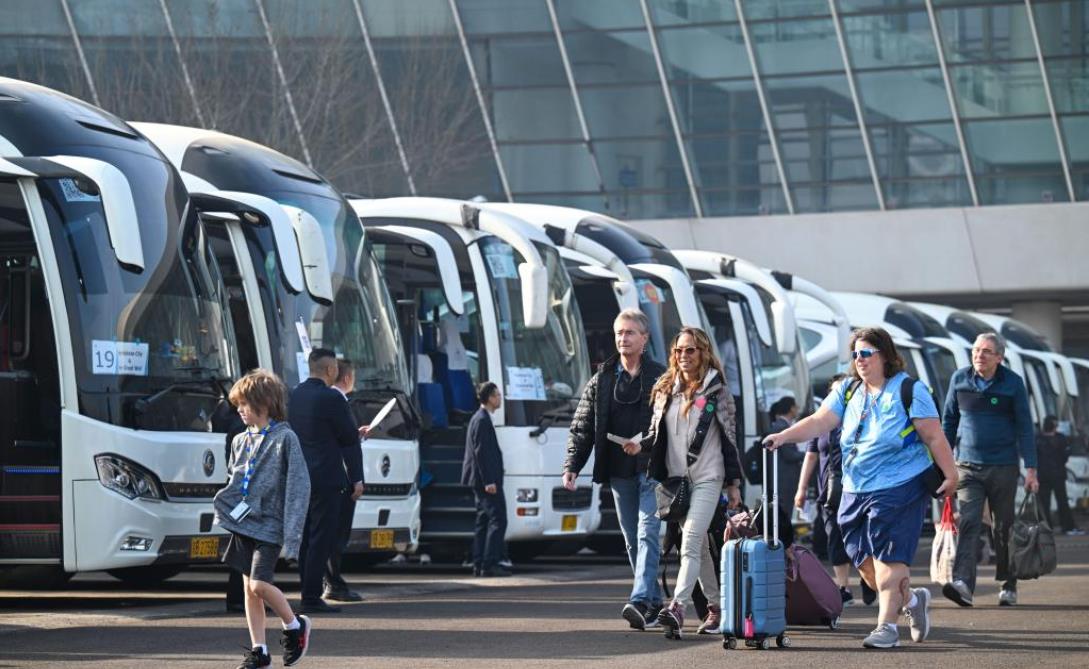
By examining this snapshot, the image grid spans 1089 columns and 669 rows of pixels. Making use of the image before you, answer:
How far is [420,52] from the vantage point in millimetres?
40188

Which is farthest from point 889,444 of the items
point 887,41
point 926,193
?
point 887,41

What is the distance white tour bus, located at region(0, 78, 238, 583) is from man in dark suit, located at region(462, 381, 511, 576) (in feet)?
12.0

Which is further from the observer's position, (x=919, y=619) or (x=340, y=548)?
(x=340, y=548)

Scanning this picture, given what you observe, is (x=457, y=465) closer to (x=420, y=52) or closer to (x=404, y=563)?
(x=404, y=563)

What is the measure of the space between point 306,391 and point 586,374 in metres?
5.57

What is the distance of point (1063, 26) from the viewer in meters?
39.5

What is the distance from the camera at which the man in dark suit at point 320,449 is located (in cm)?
1274

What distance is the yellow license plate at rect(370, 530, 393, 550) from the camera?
49.5ft

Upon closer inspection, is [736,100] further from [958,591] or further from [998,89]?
[958,591]

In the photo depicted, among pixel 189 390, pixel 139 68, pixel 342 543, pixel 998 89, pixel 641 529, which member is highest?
pixel 998 89

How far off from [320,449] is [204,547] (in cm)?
92

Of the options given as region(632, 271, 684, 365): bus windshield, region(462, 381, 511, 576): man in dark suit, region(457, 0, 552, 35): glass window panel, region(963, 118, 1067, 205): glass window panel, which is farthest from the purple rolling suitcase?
region(457, 0, 552, 35): glass window panel

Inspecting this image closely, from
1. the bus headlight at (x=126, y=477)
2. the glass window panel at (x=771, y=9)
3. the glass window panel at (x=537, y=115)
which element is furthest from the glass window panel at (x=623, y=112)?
the bus headlight at (x=126, y=477)

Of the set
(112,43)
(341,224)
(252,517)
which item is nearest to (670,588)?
(341,224)
